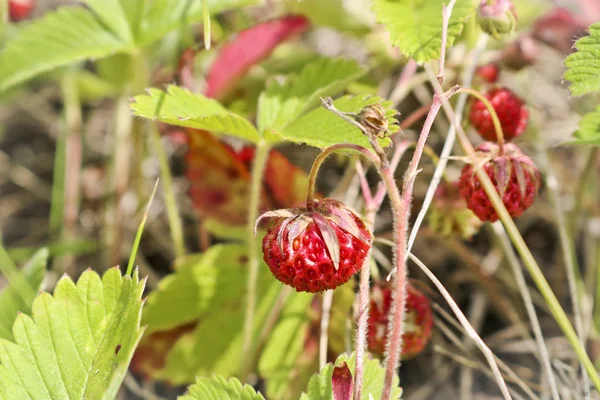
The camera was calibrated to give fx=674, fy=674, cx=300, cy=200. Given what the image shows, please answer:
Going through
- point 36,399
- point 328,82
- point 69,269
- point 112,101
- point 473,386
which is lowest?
point 473,386

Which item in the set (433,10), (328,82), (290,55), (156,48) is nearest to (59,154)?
(156,48)

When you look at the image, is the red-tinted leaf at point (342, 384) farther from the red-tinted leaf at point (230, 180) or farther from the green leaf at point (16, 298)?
the red-tinted leaf at point (230, 180)

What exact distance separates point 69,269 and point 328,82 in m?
1.01

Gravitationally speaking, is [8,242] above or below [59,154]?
below

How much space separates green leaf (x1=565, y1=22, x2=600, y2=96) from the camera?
110 centimetres

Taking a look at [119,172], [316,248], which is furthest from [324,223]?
[119,172]

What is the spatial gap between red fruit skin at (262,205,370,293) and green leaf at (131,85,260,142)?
266 millimetres

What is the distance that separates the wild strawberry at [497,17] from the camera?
132cm

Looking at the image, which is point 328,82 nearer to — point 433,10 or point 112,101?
point 433,10

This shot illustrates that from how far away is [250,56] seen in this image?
1.81m

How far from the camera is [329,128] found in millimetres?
1149

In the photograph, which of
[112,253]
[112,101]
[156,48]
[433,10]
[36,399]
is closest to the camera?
[36,399]

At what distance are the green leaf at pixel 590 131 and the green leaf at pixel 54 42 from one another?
100 centimetres

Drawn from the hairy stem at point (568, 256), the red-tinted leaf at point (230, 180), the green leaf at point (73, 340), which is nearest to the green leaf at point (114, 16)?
the red-tinted leaf at point (230, 180)
